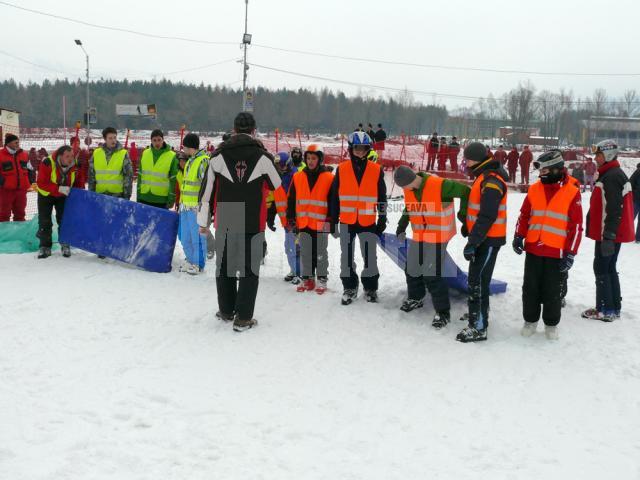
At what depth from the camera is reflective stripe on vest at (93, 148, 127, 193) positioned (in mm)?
8016

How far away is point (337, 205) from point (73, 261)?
4.19 metres

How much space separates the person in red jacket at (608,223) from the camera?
218 inches

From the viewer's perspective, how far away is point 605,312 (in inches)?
228

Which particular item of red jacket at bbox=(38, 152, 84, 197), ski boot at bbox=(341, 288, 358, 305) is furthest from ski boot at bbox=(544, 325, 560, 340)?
red jacket at bbox=(38, 152, 84, 197)

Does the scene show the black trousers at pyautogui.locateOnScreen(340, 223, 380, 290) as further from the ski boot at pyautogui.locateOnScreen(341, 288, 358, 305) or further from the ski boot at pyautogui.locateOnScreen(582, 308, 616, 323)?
the ski boot at pyautogui.locateOnScreen(582, 308, 616, 323)

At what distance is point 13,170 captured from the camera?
8.83 m

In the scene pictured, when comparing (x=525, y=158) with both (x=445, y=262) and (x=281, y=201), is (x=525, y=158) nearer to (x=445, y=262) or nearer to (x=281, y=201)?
(x=281, y=201)

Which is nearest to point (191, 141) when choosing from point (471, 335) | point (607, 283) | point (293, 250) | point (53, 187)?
point (293, 250)

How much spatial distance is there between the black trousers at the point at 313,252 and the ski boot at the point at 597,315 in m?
2.94

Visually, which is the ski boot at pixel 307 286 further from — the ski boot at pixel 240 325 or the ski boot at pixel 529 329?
the ski boot at pixel 529 329

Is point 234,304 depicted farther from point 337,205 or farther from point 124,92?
point 124,92

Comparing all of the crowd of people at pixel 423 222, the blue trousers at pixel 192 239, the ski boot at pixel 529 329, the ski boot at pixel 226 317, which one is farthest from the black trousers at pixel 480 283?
the blue trousers at pixel 192 239

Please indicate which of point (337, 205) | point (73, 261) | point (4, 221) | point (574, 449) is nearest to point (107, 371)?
point (337, 205)

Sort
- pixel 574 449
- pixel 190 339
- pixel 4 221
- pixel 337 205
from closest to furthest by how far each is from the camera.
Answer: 1. pixel 574 449
2. pixel 190 339
3. pixel 337 205
4. pixel 4 221
